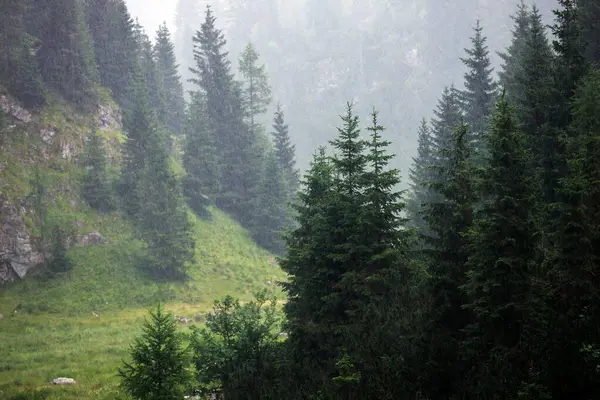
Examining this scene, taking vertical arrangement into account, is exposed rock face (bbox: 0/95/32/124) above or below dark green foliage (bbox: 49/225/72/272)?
above

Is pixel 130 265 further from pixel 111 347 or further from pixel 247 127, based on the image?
pixel 247 127

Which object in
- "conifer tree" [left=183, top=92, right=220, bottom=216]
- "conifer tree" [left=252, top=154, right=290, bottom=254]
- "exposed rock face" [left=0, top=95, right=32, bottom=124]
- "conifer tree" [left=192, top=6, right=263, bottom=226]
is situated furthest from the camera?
"conifer tree" [left=192, top=6, right=263, bottom=226]

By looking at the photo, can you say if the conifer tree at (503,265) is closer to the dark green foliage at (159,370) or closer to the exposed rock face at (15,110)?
the dark green foliage at (159,370)

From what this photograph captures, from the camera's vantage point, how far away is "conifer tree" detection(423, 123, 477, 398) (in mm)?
10852

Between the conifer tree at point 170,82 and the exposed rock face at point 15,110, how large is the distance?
2571 cm

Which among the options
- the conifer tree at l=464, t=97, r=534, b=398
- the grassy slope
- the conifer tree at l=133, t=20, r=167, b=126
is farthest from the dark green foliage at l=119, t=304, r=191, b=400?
the conifer tree at l=133, t=20, r=167, b=126

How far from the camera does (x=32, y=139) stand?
37.7 meters

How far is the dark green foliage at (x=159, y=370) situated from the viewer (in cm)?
1108

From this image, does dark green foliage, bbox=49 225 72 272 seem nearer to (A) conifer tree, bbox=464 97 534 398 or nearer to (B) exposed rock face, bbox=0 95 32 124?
(B) exposed rock face, bbox=0 95 32 124

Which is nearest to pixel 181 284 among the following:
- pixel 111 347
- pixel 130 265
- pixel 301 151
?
pixel 130 265

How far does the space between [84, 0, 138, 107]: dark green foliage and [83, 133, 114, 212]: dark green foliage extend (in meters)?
14.0

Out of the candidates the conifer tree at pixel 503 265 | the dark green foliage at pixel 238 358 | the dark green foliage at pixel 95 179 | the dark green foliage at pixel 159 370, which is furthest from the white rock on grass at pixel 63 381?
the dark green foliage at pixel 95 179

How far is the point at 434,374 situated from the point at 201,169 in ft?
142

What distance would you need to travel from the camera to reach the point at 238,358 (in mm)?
14125
